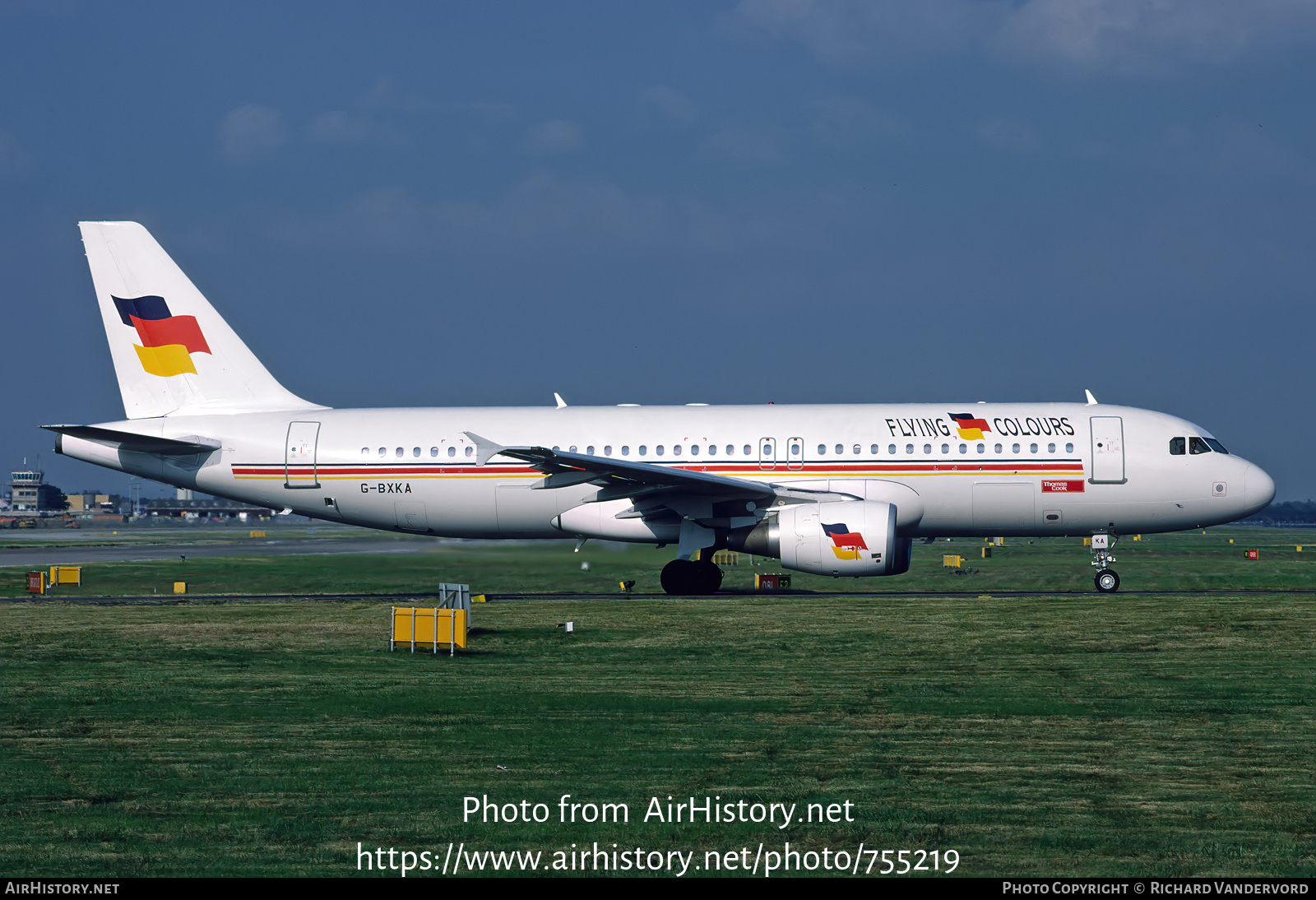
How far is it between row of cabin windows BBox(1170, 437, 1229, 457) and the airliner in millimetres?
49

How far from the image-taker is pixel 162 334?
31266 mm

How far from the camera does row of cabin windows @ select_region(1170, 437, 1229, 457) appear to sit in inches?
1121

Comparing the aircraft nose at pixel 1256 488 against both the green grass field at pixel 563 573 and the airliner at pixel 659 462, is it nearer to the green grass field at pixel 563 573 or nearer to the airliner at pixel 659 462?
the airliner at pixel 659 462

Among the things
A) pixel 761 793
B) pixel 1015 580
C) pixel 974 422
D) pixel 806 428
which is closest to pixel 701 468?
pixel 806 428

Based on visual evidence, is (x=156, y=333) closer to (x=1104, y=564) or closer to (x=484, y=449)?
(x=484, y=449)

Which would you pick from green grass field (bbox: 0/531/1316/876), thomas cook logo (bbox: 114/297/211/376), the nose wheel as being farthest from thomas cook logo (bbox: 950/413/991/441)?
thomas cook logo (bbox: 114/297/211/376)

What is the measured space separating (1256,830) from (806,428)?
20.7 m

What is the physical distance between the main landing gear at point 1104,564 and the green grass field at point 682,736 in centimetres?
487

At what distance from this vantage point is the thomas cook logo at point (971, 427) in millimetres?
28469

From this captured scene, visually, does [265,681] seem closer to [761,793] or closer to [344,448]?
[761,793]

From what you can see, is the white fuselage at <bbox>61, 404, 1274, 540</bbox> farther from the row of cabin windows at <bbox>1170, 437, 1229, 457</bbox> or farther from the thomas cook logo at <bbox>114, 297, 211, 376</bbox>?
the thomas cook logo at <bbox>114, 297, 211, 376</bbox>

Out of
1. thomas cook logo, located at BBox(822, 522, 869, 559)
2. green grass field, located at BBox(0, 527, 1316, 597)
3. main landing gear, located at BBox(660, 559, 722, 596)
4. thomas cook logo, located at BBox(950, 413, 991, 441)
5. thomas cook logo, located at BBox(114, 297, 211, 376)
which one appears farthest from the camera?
thomas cook logo, located at BBox(114, 297, 211, 376)

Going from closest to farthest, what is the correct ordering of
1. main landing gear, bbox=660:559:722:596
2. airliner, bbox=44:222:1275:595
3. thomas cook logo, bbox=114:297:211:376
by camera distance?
airliner, bbox=44:222:1275:595 → main landing gear, bbox=660:559:722:596 → thomas cook logo, bbox=114:297:211:376

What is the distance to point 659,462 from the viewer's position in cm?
2942
